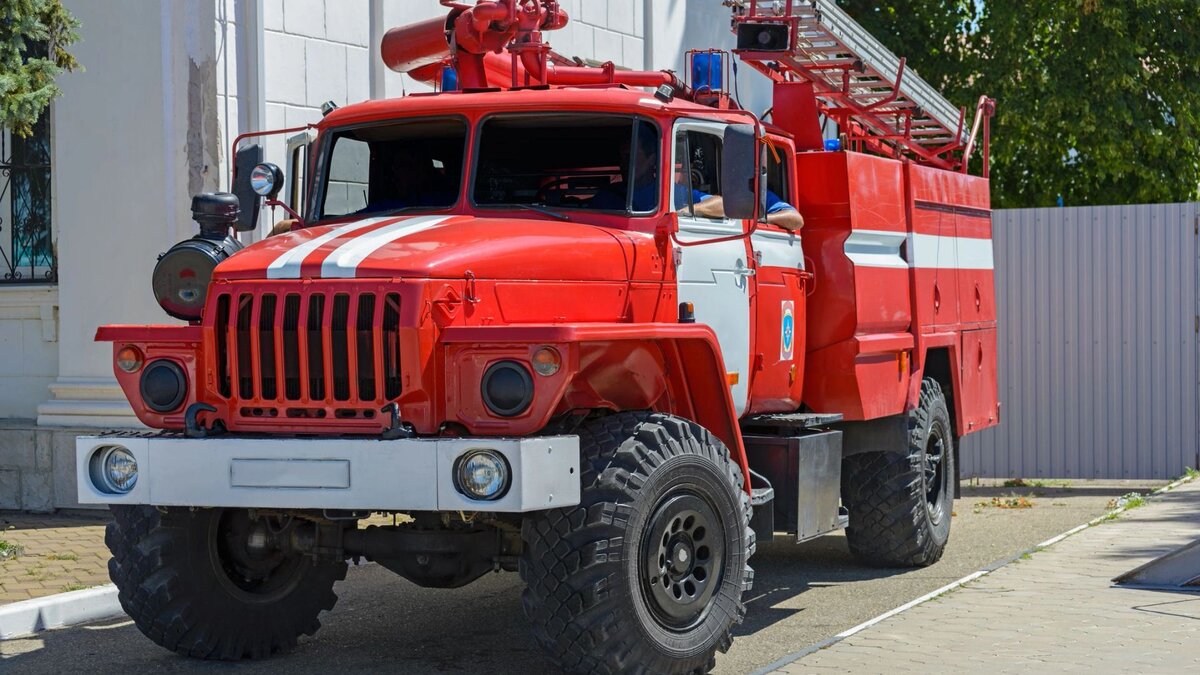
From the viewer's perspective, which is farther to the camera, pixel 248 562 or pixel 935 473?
pixel 935 473

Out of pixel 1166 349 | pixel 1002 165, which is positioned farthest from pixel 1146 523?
pixel 1002 165

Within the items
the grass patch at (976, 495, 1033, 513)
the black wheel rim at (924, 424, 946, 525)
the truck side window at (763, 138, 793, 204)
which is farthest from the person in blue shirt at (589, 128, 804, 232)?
the grass patch at (976, 495, 1033, 513)

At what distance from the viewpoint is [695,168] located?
7660 mm

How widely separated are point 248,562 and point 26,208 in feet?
19.4

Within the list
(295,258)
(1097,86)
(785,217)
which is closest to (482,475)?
(295,258)

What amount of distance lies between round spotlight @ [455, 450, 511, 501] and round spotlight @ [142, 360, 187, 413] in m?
1.52

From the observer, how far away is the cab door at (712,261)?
7512 mm

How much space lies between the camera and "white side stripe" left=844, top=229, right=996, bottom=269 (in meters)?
9.12

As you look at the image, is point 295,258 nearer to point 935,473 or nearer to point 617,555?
point 617,555

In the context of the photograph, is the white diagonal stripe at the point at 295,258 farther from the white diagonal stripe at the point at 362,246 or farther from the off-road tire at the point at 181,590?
the off-road tire at the point at 181,590

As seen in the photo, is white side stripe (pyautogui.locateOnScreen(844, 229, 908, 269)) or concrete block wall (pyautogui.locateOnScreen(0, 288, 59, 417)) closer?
white side stripe (pyautogui.locateOnScreen(844, 229, 908, 269))

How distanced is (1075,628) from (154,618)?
163 inches

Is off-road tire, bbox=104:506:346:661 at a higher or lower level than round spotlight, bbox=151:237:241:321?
lower

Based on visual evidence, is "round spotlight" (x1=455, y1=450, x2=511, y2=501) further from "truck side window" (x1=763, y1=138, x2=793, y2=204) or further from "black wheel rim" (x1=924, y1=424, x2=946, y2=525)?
"black wheel rim" (x1=924, y1=424, x2=946, y2=525)
